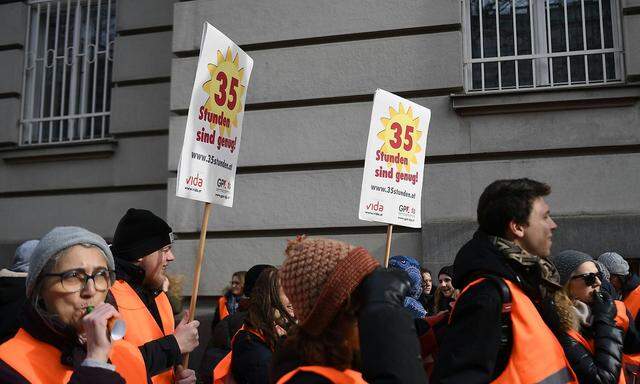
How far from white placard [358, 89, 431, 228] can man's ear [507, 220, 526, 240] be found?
7.61 ft

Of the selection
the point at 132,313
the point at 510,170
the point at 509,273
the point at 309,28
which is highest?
the point at 309,28

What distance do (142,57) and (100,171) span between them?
1.55 m

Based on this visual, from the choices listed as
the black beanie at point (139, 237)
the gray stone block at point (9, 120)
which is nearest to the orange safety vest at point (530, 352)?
the black beanie at point (139, 237)

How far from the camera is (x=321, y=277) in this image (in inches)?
77.4

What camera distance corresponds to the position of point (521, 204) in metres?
2.85

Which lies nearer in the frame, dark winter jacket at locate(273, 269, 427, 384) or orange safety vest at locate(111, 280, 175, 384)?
dark winter jacket at locate(273, 269, 427, 384)

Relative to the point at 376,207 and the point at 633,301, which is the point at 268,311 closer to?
the point at 376,207

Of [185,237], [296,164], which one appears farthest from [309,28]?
[185,237]

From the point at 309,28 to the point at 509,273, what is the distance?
5.77m

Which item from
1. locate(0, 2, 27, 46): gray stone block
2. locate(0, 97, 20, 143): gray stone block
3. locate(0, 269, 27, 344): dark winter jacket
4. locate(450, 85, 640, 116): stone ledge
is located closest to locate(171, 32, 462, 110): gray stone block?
locate(450, 85, 640, 116): stone ledge

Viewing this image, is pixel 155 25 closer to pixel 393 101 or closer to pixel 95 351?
pixel 393 101

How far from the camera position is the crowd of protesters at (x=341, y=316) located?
192 cm

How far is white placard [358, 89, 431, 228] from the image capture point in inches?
205

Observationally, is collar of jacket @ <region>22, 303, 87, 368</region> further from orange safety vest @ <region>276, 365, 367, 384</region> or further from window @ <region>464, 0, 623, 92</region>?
window @ <region>464, 0, 623, 92</region>
